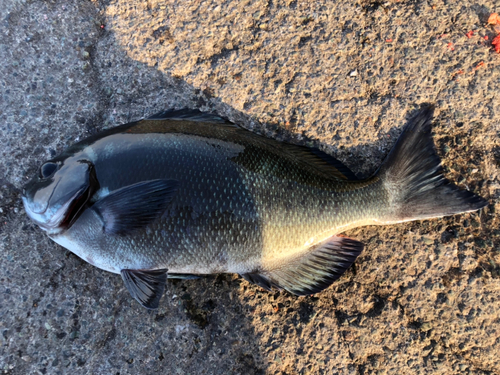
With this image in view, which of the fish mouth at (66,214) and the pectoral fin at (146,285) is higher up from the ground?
the fish mouth at (66,214)

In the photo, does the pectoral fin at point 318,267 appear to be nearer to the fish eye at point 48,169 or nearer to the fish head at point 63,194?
the fish head at point 63,194

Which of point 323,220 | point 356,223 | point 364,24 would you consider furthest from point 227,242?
point 364,24

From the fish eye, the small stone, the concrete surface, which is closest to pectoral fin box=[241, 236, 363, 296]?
the concrete surface

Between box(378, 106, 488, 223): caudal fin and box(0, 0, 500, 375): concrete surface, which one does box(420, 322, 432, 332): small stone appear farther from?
box(378, 106, 488, 223): caudal fin

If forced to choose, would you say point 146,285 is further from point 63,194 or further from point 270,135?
point 270,135

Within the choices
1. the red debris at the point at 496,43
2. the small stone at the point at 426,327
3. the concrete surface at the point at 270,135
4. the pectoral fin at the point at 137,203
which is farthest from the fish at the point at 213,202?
the red debris at the point at 496,43
